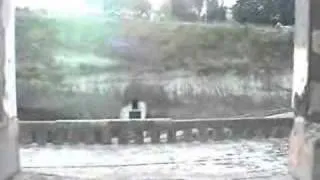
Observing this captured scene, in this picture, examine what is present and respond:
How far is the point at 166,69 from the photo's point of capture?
597 centimetres

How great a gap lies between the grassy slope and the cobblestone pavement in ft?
4.94

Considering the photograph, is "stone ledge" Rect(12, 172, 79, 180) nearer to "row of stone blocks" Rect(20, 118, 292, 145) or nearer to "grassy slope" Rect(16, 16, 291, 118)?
"row of stone blocks" Rect(20, 118, 292, 145)

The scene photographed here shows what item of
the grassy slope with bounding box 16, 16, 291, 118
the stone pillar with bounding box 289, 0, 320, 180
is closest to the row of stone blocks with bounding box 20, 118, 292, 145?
the grassy slope with bounding box 16, 16, 291, 118

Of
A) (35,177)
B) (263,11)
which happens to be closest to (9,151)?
(35,177)

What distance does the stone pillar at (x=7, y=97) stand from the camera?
257cm

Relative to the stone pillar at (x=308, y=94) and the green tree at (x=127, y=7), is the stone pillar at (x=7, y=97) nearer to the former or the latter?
the stone pillar at (x=308, y=94)

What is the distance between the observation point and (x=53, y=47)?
5852 millimetres

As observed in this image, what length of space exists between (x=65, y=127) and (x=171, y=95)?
1761mm

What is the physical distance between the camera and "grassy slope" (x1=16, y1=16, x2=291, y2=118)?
19.2 ft

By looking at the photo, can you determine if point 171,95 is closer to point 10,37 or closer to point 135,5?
point 135,5

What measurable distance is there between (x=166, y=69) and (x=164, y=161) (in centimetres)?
251

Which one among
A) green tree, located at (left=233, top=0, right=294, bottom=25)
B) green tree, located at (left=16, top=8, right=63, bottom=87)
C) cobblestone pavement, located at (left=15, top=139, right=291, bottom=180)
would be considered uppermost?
green tree, located at (left=233, top=0, right=294, bottom=25)

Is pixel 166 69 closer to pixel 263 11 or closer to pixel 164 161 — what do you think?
pixel 263 11

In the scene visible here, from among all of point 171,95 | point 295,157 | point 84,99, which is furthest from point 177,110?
point 295,157
